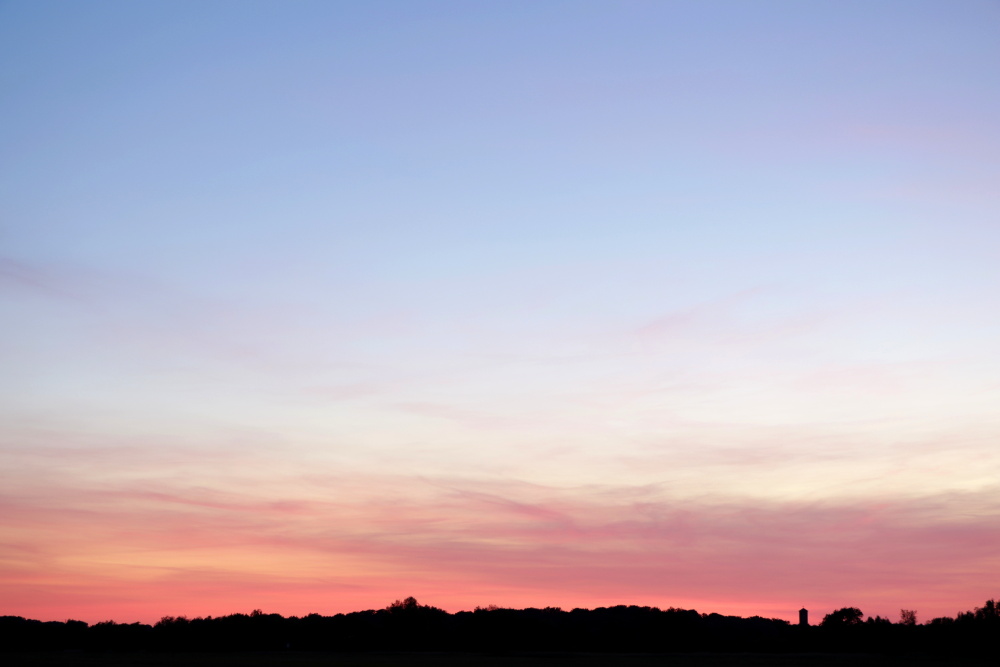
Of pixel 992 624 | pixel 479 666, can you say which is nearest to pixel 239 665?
pixel 479 666

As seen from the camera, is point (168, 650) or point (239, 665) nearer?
point (239, 665)

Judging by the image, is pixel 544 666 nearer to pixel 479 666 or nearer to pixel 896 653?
pixel 479 666

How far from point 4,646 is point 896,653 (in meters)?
165

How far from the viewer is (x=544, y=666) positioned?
428 feet

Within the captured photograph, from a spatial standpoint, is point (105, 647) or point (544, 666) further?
point (105, 647)

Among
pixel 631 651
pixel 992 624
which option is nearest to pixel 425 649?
pixel 631 651

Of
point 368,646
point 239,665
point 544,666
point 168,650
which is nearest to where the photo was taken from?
point 239,665

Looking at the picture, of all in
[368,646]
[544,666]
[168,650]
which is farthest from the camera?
[368,646]

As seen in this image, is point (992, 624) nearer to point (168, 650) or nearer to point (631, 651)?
point (631, 651)

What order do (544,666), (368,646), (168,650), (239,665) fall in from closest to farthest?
(239,665), (544,666), (168,650), (368,646)

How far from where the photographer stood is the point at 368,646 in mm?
197500

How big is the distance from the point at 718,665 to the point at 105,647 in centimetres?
12386

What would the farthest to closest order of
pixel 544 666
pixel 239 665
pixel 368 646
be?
pixel 368 646 → pixel 544 666 → pixel 239 665

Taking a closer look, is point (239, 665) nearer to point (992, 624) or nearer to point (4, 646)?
point (4, 646)
